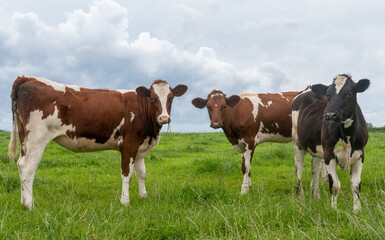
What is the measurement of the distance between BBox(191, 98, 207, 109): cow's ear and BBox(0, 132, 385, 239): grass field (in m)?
1.65

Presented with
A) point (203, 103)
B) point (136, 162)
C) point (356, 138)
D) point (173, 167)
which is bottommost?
point (173, 167)

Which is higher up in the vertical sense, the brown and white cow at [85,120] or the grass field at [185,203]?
the brown and white cow at [85,120]

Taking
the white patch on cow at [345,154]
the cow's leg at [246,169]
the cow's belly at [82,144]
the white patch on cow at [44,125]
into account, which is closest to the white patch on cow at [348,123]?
the white patch on cow at [345,154]

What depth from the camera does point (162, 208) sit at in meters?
4.75

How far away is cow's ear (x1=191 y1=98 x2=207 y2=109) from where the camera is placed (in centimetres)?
909

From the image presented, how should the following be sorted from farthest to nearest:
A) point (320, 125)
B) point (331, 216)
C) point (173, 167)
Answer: point (173, 167)
point (320, 125)
point (331, 216)

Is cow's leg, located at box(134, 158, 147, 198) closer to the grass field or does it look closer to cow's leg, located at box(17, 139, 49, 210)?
the grass field

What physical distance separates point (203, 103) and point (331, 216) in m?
5.34

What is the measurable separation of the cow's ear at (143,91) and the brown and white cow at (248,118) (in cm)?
201

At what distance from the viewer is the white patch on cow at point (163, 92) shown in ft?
21.1

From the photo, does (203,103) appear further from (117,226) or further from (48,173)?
(117,226)

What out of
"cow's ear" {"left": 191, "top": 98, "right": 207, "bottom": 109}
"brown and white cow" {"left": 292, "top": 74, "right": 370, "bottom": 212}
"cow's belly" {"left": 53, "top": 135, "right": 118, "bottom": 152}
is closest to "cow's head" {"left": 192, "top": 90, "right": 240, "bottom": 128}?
"cow's ear" {"left": 191, "top": 98, "right": 207, "bottom": 109}

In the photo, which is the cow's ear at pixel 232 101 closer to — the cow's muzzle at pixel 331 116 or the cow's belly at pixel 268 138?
the cow's belly at pixel 268 138

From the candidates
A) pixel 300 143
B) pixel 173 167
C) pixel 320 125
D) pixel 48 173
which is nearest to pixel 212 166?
pixel 173 167
